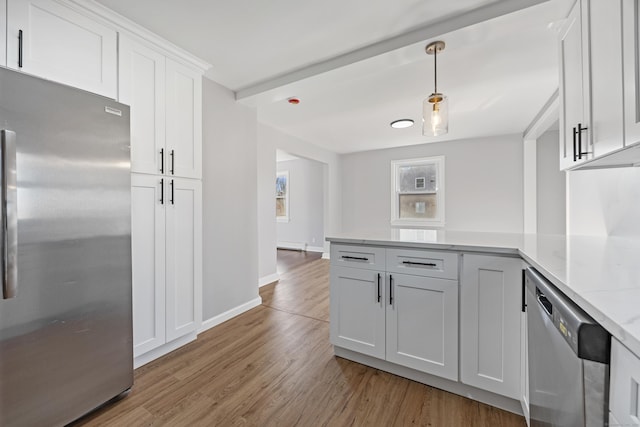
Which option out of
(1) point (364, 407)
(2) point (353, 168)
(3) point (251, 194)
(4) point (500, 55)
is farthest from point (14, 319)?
(2) point (353, 168)

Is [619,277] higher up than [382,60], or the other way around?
[382,60]

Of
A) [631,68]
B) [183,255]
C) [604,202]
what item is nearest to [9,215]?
[183,255]

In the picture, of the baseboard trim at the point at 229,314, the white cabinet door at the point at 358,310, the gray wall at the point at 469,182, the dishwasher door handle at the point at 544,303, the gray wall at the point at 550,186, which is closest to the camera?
the dishwasher door handle at the point at 544,303

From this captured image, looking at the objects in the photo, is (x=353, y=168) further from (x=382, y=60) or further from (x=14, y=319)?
(x=14, y=319)

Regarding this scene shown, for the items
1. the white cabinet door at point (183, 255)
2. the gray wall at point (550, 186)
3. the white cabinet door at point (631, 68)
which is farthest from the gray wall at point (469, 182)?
the white cabinet door at point (631, 68)

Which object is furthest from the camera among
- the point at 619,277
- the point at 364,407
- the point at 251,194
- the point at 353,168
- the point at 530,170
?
the point at 353,168

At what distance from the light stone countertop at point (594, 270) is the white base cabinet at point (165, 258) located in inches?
55.5

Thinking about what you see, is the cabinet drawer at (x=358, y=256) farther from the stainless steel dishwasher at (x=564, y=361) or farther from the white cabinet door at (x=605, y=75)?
the white cabinet door at (x=605, y=75)

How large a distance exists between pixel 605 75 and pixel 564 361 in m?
1.21

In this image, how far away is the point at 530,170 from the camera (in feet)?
15.1

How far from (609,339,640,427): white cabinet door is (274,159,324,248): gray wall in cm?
602

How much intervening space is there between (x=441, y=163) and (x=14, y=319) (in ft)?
19.1

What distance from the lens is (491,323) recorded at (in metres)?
1.53

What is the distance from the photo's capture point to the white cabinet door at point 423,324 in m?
1.63
